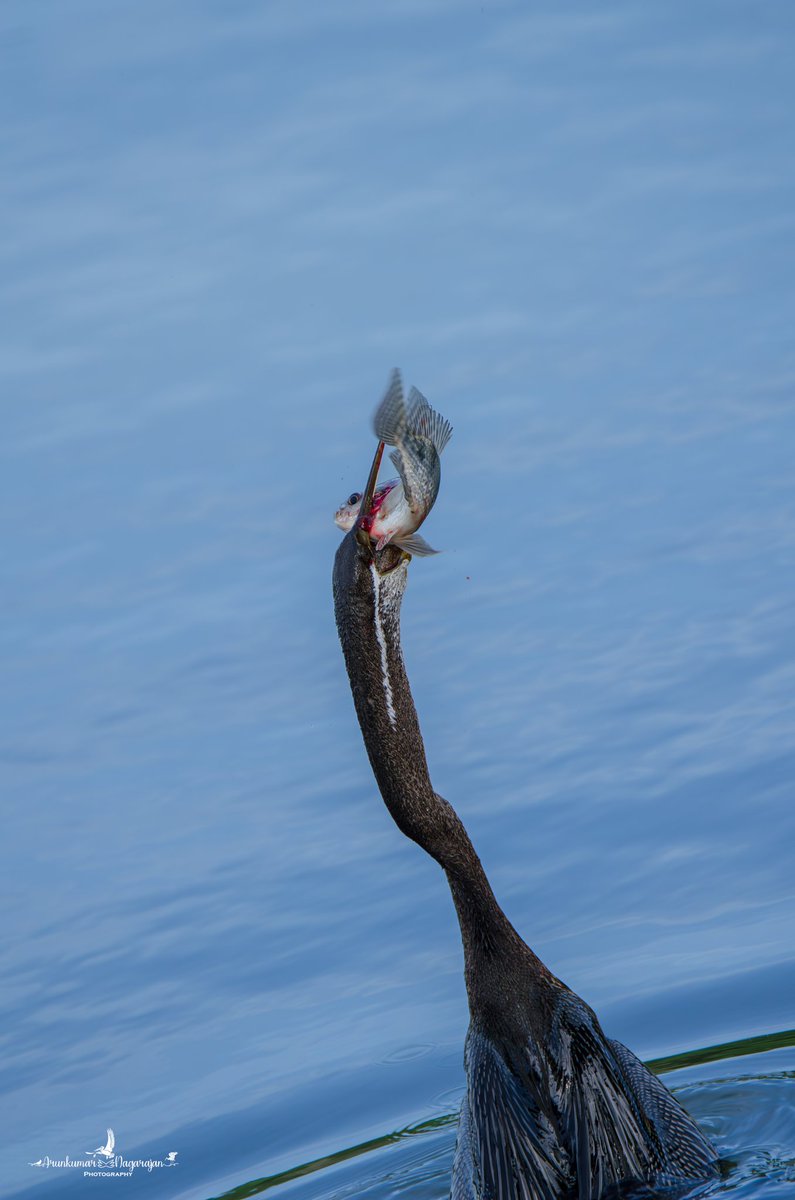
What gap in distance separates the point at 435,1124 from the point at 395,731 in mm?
1825

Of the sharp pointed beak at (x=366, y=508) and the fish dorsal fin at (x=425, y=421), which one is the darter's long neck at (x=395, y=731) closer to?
the sharp pointed beak at (x=366, y=508)

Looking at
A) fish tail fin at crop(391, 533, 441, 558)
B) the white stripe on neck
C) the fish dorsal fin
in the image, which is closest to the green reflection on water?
the white stripe on neck

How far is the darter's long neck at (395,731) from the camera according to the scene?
538 cm

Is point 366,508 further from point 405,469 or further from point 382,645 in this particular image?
point 382,645

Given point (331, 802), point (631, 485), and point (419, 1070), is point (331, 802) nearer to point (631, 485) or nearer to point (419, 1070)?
point (419, 1070)

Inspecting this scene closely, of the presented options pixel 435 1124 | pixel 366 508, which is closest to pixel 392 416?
pixel 366 508

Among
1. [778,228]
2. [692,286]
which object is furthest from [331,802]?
[778,228]

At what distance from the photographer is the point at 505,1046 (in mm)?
5695

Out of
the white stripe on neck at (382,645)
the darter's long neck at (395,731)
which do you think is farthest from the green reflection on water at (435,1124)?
Answer: the white stripe on neck at (382,645)

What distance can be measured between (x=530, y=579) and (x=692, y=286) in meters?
3.30

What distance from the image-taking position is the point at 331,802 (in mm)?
8594

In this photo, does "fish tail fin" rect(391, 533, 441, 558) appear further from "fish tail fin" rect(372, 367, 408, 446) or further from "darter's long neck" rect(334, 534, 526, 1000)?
"fish tail fin" rect(372, 367, 408, 446)

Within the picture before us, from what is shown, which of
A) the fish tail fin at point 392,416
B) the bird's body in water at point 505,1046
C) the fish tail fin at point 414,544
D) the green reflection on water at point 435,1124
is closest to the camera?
the fish tail fin at point 392,416

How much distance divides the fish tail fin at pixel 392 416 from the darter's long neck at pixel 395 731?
1.05 feet
